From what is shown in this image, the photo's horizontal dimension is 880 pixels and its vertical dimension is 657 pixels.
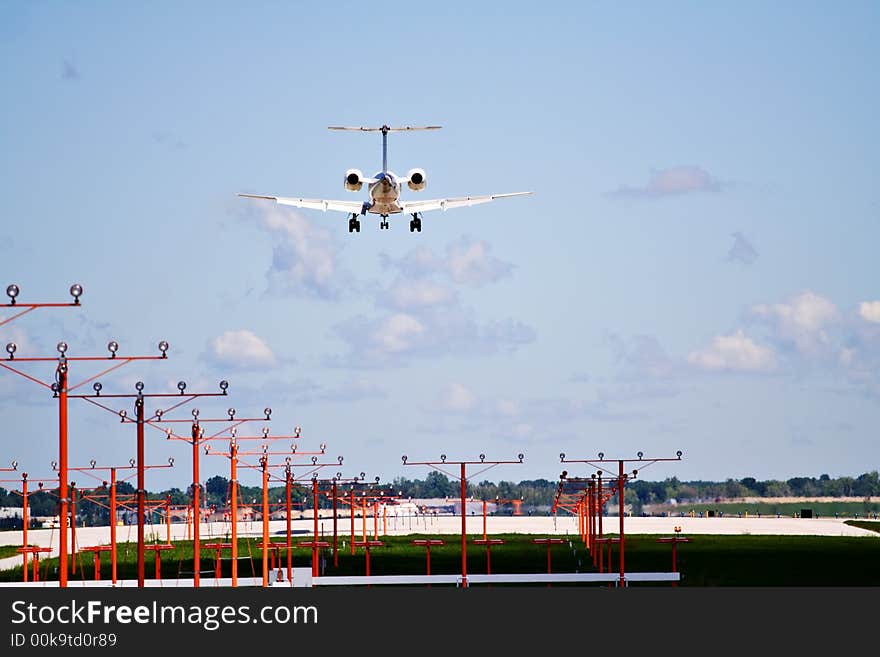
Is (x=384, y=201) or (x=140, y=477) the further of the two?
(x=384, y=201)

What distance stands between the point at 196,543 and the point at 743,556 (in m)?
69.0

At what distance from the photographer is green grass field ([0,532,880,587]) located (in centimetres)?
10656

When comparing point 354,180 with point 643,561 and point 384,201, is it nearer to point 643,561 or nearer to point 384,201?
point 384,201

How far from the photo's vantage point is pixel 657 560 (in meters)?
130

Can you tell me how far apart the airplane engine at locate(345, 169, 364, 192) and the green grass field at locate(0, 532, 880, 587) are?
22.3 metres

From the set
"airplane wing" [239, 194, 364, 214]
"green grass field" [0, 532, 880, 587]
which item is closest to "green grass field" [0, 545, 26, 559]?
"green grass field" [0, 532, 880, 587]

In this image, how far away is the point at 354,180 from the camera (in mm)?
99125

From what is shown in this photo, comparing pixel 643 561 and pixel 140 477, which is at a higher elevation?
pixel 140 477

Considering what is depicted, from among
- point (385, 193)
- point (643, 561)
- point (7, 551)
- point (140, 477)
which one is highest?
point (385, 193)

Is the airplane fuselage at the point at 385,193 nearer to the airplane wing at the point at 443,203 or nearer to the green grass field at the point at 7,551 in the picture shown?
the airplane wing at the point at 443,203

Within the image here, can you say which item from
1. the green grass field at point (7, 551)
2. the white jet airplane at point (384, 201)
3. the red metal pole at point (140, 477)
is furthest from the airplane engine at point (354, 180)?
the green grass field at point (7, 551)

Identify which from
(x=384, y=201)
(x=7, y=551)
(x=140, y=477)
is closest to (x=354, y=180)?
(x=384, y=201)

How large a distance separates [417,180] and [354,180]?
3.70 m
